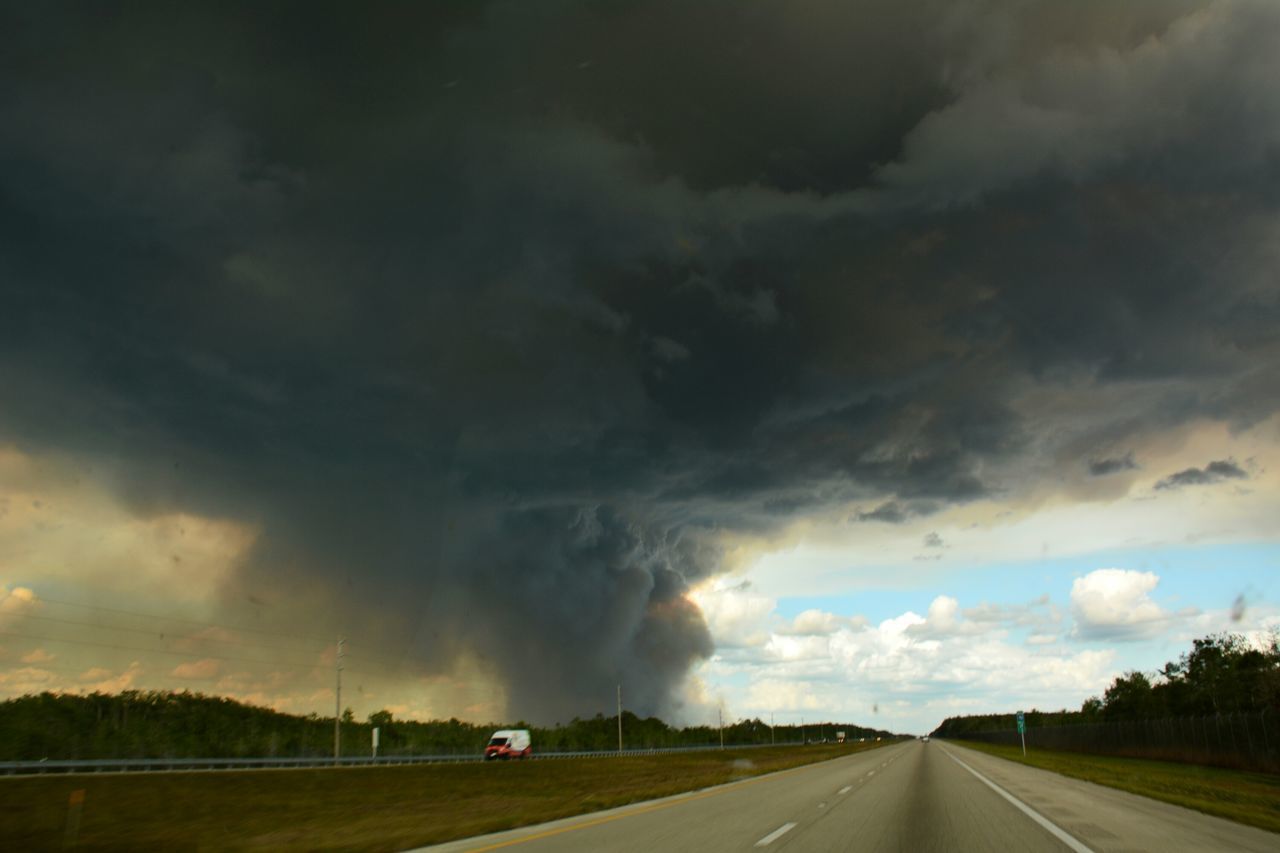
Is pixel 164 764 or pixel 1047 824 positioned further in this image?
pixel 164 764

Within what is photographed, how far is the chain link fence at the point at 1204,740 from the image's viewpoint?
43938 millimetres

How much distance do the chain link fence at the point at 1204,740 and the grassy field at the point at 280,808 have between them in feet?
89.9

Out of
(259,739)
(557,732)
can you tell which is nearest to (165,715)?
(259,739)

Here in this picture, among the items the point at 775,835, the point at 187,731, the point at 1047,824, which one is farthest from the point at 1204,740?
the point at 187,731

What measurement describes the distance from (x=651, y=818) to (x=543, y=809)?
6.19 metres

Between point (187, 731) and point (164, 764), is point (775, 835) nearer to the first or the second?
point (164, 764)

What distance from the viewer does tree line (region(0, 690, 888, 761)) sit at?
2692 inches

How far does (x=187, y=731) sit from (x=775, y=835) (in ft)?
341

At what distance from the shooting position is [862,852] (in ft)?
43.1

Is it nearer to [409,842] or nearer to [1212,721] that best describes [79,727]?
[409,842]

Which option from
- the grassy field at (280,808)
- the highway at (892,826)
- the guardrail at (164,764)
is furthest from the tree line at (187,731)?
the highway at (892,826)

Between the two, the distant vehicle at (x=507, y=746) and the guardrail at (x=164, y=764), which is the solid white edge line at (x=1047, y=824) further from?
the distant vehicle at (x=507, y=746)

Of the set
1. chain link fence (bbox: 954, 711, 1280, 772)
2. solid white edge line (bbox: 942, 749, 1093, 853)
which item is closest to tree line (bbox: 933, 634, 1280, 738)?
chain link fence (bbox: 954, 711, 1280, 772)

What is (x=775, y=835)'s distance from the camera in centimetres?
1534
